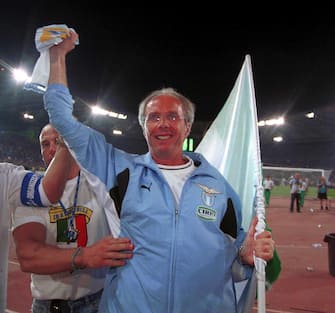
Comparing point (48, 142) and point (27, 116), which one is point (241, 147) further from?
point (27, 116)

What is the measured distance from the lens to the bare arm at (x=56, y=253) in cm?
123

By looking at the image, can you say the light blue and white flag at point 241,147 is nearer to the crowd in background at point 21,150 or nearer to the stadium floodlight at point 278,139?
the crowd in background at point 21,150

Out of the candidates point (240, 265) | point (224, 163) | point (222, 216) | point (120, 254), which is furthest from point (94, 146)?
point (224, 163)

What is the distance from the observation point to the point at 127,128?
34.0m

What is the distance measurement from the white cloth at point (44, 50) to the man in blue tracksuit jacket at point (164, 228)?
29 millimetres

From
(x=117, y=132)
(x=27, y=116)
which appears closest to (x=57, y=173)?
(x=27, y=116)

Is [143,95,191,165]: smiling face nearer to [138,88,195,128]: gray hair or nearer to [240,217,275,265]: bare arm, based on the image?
[138,88,195,128]: gray hair

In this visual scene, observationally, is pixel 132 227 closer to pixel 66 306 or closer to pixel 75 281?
pixel 75 281

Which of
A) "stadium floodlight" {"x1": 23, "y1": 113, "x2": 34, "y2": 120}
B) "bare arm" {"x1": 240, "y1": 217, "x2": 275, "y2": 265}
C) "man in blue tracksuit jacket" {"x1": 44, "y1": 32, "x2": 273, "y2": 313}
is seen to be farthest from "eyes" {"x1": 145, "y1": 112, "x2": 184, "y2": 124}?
"stadium floodlight" {"x1": 23, "y1": 113, "x2": 34, "y2": 120}

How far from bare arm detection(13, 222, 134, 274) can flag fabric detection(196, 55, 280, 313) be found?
63cm

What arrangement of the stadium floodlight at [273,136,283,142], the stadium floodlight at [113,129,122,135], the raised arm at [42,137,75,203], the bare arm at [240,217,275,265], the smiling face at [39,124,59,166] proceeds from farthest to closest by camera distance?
the stadium floodlight at [113,129,122,135] → the stadium floodlight at [273,136,283,142] → the smiling face at [39,124,59,166] → the raised arm at [42,137,75,203] → the bare arm at [240,217,275,265]

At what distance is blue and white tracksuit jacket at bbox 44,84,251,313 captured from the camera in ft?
4.06

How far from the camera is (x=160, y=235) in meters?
1.25

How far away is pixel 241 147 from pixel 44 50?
4.15 feet
